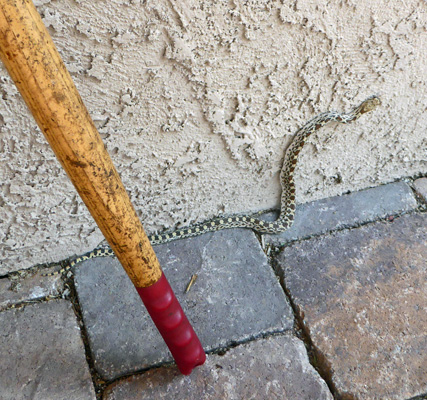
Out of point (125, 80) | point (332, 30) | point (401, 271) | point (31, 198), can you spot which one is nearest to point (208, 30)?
point (125, 80)

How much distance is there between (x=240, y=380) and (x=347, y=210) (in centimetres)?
110

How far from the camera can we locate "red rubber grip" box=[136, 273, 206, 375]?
142 cm

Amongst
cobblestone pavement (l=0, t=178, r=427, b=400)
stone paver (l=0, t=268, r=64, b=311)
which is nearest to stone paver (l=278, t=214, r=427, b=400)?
cobblestone pavement (l=0, t=178, r=427, b=400)

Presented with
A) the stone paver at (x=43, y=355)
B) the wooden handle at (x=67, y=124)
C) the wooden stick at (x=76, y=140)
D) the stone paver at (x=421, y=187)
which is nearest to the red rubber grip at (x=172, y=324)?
the wooden stick at (x=76, y=140)

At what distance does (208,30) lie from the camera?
1633mm

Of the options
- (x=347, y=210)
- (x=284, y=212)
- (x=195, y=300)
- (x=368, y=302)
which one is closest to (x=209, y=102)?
(x=284, y=212)

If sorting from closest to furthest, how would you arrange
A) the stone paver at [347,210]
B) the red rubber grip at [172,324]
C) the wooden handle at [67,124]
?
the wooden handle at [67,124] < the red rubber grip at [172,324] < the stone paver at [347,210]

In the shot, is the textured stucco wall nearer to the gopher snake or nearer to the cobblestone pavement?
the gopher snake

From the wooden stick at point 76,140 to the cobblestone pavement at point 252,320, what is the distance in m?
0.37

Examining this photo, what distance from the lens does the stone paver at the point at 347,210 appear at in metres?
2.22

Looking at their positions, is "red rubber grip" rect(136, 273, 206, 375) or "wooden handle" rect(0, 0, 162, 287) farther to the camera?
"red rubber grip" rect(136, 273, 206, 375)

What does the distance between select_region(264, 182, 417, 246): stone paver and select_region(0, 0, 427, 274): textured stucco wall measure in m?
0.11

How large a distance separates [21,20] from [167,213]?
4.49 ft

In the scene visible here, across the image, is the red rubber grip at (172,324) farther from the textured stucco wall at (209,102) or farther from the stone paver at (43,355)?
the textured stucco wall at (209,102)
